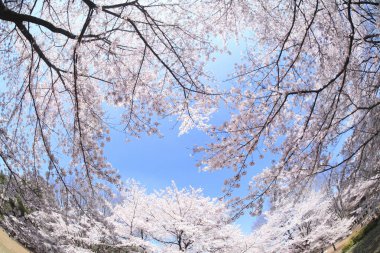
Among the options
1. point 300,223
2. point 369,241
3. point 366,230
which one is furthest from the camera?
point 300,223

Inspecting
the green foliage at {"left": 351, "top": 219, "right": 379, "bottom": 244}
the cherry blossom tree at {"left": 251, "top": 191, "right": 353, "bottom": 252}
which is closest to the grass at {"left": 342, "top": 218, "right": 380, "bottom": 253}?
the green foliage at {"left": 351, "top": 219, "right": 379, "bottom": 244}

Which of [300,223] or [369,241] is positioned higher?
[300,223]

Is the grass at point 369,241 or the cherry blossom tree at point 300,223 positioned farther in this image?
the cherry blossom tree at point 300,223

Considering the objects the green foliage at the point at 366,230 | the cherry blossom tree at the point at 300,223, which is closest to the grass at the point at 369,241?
the green foliage at the point at 366,230

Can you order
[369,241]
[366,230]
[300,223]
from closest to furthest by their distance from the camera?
[369,241] < [366,230] < [300,223]

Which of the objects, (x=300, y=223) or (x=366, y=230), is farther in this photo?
(x=300, y=223)

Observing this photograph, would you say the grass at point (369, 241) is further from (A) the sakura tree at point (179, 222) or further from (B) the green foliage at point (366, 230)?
→ (A) the sakura tree at point (179, 222)

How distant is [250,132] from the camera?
15.7 feet

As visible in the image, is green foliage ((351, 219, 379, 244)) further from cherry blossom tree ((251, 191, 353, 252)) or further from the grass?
cherry blossom tree ((251, 191, 353, 252))

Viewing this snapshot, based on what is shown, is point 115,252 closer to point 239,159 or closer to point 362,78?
point 239,159

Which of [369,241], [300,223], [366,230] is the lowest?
[369,241]

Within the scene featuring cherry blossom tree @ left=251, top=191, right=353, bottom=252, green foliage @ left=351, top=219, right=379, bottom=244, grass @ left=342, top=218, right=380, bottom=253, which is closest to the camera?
grass @ left=342, top=218, right=380, bottom=253

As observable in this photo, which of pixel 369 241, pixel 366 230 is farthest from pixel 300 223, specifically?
pixel 369 241

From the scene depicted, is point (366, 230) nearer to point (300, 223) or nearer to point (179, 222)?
point (300, 223)
